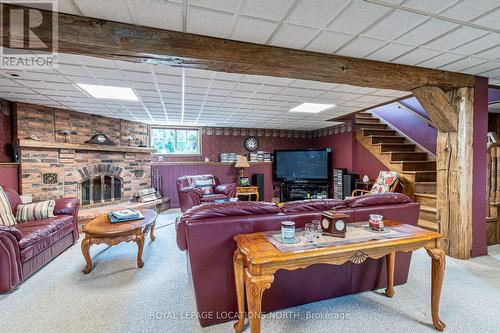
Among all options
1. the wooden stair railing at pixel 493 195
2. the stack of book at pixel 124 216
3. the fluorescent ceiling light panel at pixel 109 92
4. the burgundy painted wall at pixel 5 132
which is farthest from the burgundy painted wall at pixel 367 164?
the burgundy painted wall at pixel 5 132

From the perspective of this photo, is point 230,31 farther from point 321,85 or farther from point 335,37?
point 321,85

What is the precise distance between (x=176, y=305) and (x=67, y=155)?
3833mm

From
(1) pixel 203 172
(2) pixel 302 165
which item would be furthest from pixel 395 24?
(1) pixel 203 172

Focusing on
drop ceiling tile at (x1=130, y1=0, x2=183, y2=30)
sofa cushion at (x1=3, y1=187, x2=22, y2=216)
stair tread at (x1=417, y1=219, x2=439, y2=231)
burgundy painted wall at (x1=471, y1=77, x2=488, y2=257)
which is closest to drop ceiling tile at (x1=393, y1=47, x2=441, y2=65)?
burgundy painted wall at (x1=471, y1=77, x2=488, y2=257)

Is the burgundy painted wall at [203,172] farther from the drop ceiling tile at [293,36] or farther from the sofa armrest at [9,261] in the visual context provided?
the drop ceiling tile at [293,36]

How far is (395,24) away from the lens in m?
1.78

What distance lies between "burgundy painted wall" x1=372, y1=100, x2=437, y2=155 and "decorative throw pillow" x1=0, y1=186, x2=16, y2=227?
22.6 feet

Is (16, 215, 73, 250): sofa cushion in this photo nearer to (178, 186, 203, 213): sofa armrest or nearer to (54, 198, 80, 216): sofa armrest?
(54, 198, 80, 216): sofa armrest

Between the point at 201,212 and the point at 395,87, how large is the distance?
261cm

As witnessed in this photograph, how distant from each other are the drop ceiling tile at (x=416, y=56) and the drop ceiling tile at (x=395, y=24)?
48 centimetres

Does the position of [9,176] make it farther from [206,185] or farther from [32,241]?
[206,185]

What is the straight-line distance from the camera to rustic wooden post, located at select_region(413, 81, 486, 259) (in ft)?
9.03

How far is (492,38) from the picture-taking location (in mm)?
1975

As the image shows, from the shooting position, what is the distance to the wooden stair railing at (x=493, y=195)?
3149mm
